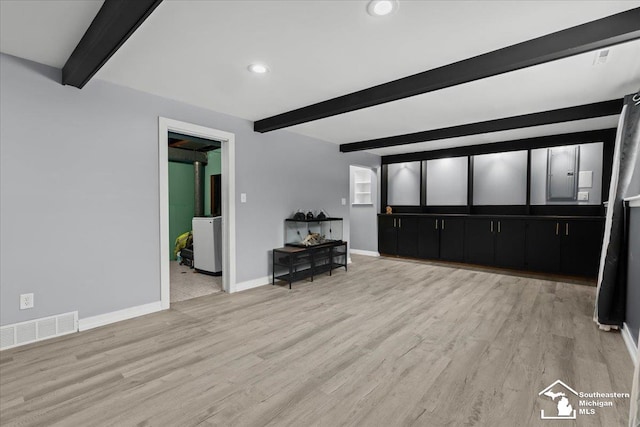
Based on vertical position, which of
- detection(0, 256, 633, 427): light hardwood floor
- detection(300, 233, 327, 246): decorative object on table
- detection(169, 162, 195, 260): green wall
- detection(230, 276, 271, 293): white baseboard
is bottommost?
detection(0, 256, 633, 427): light hardwood floor

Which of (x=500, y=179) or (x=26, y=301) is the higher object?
(x=500, y=179)

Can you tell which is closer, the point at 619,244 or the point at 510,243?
the point at 619,244

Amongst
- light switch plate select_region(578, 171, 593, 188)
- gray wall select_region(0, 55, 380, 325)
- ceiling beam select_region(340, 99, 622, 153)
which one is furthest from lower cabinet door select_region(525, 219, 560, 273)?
gray wall select_region(0, 55, 380, 325)

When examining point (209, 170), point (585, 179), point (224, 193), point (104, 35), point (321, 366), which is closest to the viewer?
point (104, 35)

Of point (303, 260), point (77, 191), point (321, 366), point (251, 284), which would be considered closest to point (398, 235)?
point (303, 260)

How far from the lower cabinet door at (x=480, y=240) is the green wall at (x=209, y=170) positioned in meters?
5.35

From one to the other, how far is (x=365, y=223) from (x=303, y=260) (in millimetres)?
2958

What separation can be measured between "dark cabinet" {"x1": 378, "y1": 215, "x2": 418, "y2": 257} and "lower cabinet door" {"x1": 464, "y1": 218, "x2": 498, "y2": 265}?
1.01m

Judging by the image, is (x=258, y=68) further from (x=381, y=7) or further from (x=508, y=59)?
(x=508, y=59)

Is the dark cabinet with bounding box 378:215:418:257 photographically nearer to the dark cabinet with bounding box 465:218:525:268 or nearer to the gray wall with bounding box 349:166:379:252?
the gray wall with bounding box 349:166:379:252

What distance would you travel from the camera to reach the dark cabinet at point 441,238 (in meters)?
5.84

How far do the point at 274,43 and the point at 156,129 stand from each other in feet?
5.87

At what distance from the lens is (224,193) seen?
4.02 metres

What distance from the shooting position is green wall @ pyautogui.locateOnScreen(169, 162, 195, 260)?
6.46 m
